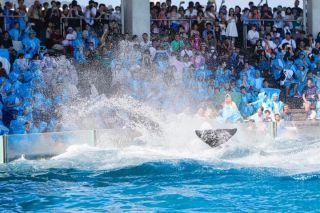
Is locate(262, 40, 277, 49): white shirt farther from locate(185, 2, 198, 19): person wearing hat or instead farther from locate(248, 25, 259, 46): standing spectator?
locate(185, 2, 198, 19): person wearing hat

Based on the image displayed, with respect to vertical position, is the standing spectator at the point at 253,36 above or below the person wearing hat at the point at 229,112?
above

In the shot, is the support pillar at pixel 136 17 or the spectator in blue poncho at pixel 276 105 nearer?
the spectator in blue poncho at pixel 276 105

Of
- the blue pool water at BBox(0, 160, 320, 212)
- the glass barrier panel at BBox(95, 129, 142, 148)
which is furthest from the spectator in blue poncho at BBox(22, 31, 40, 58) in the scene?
the blue pool water at BBox(0, 160, 320, 212)

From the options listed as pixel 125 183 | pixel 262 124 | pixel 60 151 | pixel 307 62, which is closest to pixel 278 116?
pixel 262 124

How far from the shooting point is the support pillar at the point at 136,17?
20719mm

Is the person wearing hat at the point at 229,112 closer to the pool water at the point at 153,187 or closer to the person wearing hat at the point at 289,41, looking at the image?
the pool water at the point at 153,187

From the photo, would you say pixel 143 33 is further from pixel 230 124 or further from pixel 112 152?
pixel 112 152

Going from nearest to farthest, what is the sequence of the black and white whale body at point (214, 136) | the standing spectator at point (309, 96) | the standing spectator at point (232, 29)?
the black and white whale body at point (214, 136)
the standing spectator at point (309, 96)
the standing spectator at point (232, 29)

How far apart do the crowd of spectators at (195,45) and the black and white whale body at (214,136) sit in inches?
161

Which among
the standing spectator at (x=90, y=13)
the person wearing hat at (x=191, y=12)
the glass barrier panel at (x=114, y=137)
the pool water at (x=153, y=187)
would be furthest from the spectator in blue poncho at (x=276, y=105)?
the pool water at (x=153, y=187)

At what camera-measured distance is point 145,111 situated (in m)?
17.2

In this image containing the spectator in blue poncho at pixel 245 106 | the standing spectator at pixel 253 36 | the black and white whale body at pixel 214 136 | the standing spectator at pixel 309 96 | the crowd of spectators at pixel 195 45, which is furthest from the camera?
the standing spectator at pixel 253 36

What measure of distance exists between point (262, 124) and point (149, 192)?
698 cm

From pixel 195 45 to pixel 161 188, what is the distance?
11428mm
